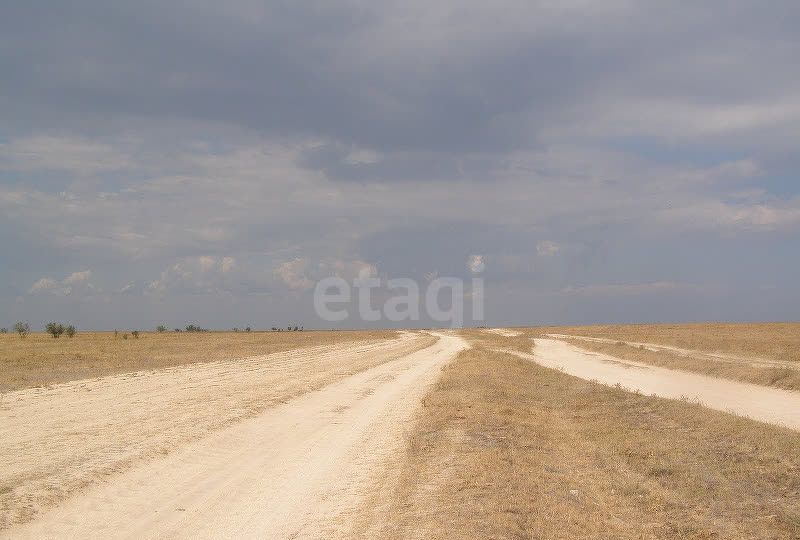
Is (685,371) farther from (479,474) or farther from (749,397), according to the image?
(479,474)

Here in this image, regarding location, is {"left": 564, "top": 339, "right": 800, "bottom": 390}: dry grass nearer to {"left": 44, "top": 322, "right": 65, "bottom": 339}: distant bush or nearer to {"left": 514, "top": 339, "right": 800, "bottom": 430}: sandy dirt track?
{"left": 514, "top": 339, "right": 800, "bottom": 430}: sandy dirt track

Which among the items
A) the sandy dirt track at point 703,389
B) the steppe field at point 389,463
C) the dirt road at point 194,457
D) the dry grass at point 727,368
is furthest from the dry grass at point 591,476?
the dry grass at point 727,368

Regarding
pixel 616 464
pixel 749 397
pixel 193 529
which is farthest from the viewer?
pixel 749 397

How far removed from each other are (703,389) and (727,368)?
8.24m

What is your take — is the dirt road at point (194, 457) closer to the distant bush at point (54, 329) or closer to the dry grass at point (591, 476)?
the dry grass at point (591, 476)

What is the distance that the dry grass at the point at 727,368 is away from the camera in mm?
29656

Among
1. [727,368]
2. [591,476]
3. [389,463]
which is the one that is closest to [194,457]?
[389,463]

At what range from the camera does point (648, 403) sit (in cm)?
2228

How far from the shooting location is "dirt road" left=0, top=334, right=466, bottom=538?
877 centimetres

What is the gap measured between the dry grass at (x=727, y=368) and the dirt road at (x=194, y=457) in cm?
1599

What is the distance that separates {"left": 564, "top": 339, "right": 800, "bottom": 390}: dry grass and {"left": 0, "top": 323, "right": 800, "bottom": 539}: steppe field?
3.93m

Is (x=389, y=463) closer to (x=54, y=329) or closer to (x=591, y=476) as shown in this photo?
(x=591, y=476)

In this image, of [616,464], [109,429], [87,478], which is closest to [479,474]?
[616,464]

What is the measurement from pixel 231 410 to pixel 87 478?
8213 mm
